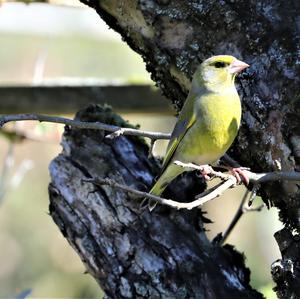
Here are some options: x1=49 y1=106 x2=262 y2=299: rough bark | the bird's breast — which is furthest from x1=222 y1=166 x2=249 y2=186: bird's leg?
x1=49 y1=106 x2=262 y2=299: rough bark

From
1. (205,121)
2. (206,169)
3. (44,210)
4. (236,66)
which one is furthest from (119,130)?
(44,210)

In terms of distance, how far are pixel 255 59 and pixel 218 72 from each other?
0.21m

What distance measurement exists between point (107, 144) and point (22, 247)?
477cm

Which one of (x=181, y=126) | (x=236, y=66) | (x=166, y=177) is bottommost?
(x=166, y=177)

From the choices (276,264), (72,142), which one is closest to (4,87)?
(72,142)

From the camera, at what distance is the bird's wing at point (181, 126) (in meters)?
2.86

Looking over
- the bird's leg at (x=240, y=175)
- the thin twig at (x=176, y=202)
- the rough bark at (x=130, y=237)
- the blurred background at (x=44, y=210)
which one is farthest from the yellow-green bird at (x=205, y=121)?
the blurred background at (x=44, y=210)

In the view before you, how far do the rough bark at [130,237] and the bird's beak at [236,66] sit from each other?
0.62 metres

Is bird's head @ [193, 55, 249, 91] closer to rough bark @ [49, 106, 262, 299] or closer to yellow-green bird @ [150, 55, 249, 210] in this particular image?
yellow-green bird @ [150, 55, 249, 210]

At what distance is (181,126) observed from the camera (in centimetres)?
296

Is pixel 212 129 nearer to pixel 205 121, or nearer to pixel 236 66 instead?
pixel 205 121

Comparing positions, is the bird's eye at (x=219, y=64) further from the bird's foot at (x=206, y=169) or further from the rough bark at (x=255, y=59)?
the bird's foot at (x=206, y=169)

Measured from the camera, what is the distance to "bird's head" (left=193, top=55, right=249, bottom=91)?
259 centimetres

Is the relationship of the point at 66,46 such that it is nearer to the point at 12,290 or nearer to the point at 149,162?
the point at 12,290
